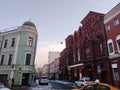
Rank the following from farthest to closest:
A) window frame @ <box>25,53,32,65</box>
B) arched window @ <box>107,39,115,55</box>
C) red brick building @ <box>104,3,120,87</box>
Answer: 1. window frame @ <box>25,53,32,65</box>
2. arched window @ <box>107,39,115,55</box>
3. red brick building @ <box>104,3,120,87</box>

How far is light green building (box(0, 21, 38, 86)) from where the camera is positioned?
23.2 meters

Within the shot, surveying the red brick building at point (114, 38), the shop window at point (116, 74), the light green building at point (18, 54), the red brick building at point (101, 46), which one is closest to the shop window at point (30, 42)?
the light green building at point (18, 54)

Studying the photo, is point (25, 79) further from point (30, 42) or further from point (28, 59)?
point (30, 42)

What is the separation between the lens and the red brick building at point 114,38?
19.4m

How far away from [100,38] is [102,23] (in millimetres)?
2900

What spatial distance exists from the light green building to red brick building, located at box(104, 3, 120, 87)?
47.9 ft

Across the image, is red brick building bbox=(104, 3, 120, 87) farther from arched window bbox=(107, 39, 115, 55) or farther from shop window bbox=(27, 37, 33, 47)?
shop window bbox=(27, 37, 33, 47)

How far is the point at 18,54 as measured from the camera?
24047 millimetres

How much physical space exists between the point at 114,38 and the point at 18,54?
17776 mm

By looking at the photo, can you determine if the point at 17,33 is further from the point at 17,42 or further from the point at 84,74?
the point at 84,74

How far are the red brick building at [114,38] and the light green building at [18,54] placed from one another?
14.6m

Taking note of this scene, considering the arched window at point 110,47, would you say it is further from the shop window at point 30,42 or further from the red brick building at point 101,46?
the shop window at point 30,42

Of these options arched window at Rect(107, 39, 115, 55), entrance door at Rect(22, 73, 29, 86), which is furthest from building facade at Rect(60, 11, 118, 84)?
entrance door at Rect(22, 73, 29, 86)

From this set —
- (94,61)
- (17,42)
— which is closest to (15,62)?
(17,42)
